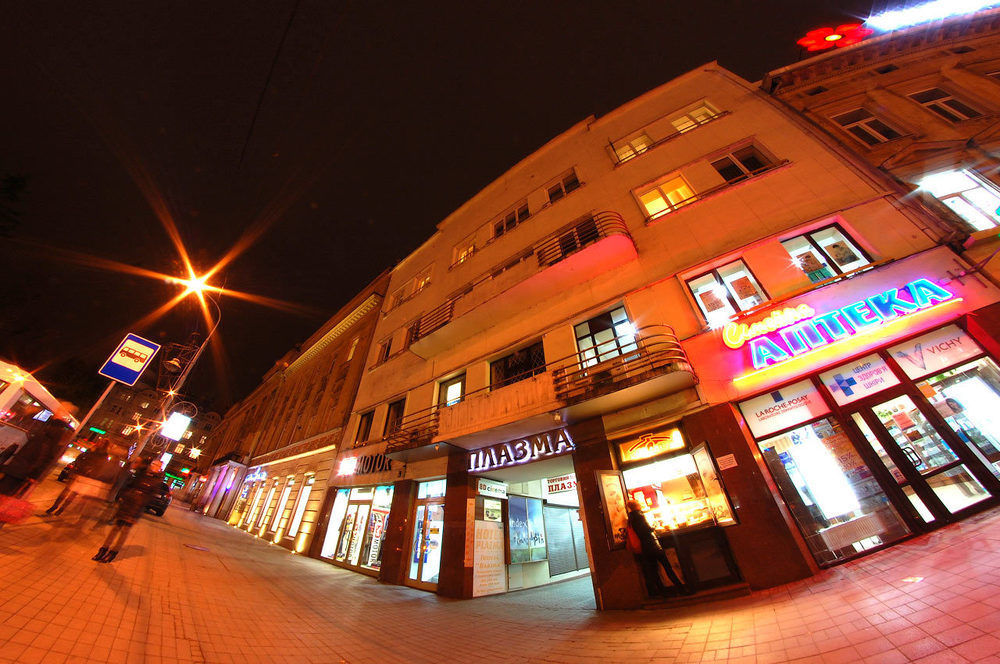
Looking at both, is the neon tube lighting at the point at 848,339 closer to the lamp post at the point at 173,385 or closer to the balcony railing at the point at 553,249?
the balcony railing at the point at 553,249

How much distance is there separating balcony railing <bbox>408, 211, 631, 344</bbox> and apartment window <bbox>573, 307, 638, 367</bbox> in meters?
2.44

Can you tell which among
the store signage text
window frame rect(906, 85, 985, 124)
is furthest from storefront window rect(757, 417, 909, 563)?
window frame rect(906, 85, 985, 124)

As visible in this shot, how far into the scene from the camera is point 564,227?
13406 mm

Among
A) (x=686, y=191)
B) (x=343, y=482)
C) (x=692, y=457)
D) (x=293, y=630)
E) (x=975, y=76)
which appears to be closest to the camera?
(x=293, y=630)

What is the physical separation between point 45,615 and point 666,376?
34.1 feet

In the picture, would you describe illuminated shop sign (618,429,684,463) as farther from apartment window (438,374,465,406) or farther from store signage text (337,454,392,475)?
store signage text (337,454,392,475)

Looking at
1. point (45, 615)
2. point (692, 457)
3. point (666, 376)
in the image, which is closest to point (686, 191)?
point (666, 376)

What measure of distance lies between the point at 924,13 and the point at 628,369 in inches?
915

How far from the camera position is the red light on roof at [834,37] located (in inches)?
637

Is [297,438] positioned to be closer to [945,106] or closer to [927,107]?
[927,107]

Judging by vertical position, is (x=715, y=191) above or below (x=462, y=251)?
below

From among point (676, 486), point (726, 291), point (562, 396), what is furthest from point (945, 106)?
point (562, 396)

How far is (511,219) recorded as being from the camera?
17281 mm

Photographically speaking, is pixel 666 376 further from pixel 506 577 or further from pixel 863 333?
pixel 506 577
